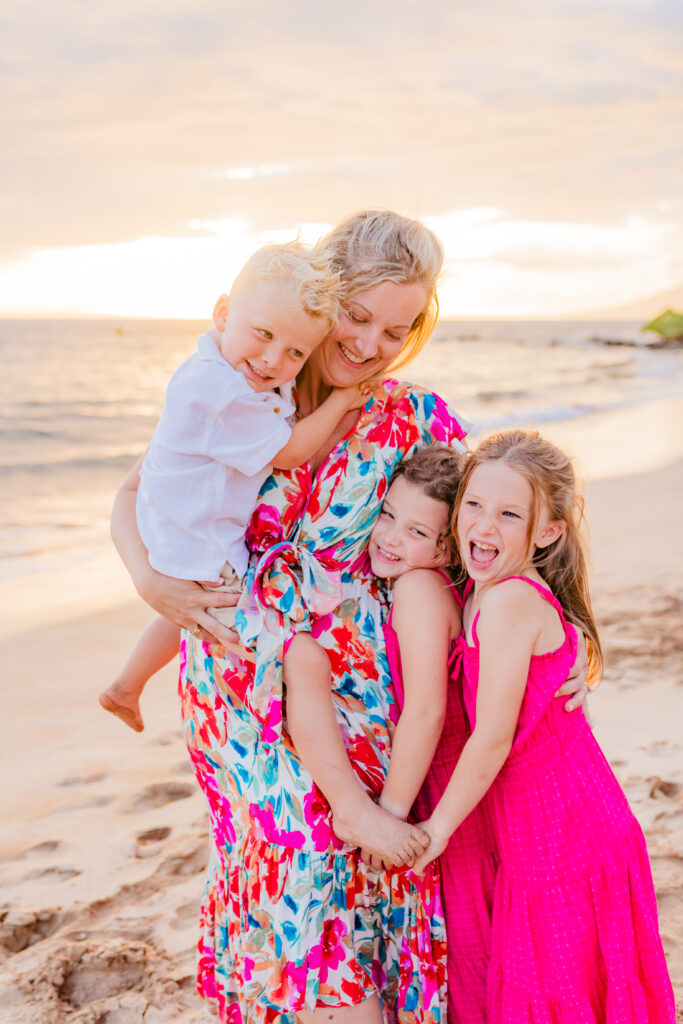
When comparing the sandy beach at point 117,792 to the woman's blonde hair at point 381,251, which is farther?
the sandy beach at point 117,792

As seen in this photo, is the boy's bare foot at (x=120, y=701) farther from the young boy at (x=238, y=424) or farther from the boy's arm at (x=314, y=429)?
the boy's arm at (x=314, y=429)

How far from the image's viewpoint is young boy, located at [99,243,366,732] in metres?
2.20

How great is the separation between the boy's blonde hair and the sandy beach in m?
2.07

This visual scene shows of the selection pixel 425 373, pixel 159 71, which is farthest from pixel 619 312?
pixel 159 71

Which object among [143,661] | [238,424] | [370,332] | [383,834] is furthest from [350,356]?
[143,661]

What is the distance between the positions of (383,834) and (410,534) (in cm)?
69

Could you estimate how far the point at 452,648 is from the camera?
6.97 ft

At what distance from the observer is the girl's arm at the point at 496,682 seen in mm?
1905

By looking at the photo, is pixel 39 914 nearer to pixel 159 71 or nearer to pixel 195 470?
pixel 195 470

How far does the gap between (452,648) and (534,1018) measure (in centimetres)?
84

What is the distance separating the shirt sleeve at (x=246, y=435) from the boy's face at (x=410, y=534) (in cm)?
32

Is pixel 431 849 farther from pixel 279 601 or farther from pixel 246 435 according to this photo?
pixel 246 435

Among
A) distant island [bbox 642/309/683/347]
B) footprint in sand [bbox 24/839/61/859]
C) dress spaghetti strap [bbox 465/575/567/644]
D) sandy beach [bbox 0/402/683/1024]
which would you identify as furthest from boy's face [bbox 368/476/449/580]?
distant island [bbox 642/309/683/347]

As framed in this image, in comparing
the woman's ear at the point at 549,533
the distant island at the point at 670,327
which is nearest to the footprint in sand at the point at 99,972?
the woman's ear at the point at 549,533
